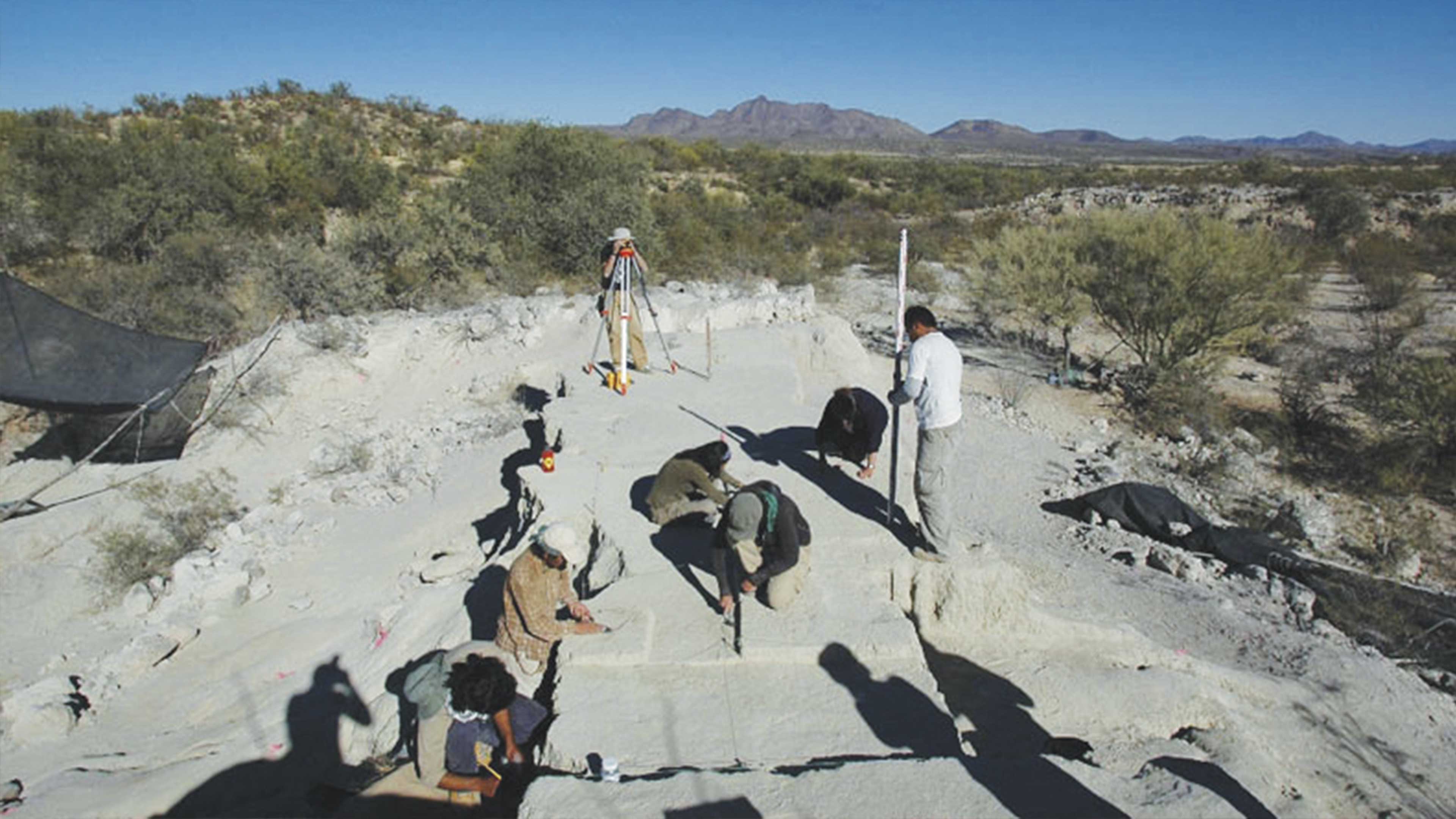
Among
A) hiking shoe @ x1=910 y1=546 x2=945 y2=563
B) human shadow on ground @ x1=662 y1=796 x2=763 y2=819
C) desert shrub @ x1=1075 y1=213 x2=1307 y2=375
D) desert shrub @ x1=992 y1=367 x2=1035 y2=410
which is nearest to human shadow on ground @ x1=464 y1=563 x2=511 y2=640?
human shadow on ground @ x1=662 y1=796 x2=763 y2=819

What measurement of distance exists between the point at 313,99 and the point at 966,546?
43402 mm

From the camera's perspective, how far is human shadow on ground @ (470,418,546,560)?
7586 mm

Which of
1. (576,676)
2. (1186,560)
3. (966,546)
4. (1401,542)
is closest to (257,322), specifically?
(576,676)

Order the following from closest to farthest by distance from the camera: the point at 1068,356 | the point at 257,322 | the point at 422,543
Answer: the point at 422,543 < the point at 257,322 < the point at 1068,356

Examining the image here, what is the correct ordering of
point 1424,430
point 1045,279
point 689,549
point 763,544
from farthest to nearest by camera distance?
point 1045,279 < point 1424,430 < point 689,549 < point 763,544

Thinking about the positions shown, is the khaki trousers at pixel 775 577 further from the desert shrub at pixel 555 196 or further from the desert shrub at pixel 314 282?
the desert shrub at pixel 555 196

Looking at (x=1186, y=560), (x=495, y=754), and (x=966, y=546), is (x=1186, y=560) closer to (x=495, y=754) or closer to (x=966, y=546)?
(x=966, y=546)

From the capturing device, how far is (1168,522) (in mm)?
8867

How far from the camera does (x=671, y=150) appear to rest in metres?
44.8

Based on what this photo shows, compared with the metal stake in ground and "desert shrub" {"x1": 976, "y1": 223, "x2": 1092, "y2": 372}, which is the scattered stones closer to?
the metal stake in ground

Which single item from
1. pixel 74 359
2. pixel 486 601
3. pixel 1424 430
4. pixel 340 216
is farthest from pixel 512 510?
pixel 340 216

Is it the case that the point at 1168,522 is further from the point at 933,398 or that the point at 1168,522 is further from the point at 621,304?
the point at 621,304

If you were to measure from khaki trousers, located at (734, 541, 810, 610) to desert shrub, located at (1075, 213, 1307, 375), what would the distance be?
1169 centimetres

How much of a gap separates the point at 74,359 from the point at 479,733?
28.2ft
